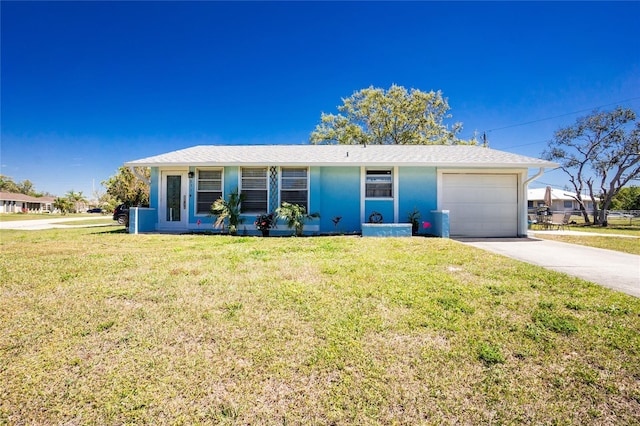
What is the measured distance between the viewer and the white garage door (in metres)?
11.0

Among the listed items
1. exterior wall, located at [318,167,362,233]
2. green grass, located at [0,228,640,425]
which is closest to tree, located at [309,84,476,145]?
exterior wall, located at [318,167,362,233]

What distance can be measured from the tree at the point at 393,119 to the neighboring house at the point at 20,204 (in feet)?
195

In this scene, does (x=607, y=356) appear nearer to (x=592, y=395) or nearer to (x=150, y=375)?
(x=592, y=395)

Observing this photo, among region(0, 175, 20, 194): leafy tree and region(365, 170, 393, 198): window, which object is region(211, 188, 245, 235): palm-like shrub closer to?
region(365, 170, 393, 198): window

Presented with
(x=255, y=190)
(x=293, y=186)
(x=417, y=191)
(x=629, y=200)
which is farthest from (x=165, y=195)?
(x=629, y=200)

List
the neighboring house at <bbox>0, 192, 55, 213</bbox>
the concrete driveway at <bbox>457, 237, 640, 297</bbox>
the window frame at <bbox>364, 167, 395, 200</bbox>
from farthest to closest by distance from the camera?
the neighboring house at <bbox>0, 192, 55, 213</bbox> → the window frame at <bbox>364, 167, 395, 200</bbox> → the concrete driveway at <bbox>457, 237, 640, 297</bbox>

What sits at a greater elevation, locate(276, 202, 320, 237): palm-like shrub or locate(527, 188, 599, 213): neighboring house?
locate(527, 188, 599, 213): neighboring house

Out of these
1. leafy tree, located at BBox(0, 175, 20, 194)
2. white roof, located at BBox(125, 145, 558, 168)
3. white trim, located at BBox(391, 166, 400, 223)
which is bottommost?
white trim, located at BBox(391, 166, 400, 223)

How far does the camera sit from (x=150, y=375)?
227cm

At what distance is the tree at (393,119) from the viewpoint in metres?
25.4

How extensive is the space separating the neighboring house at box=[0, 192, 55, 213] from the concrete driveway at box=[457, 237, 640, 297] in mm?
71053

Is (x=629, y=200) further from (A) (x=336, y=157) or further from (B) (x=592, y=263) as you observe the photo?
(A) (x=336, y=157)

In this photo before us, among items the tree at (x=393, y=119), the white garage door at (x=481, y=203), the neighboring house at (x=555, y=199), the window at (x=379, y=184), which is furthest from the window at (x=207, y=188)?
the neighboring house at (x=555, y=199)

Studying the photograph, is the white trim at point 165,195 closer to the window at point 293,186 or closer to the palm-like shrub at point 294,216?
the window at point 293,186
